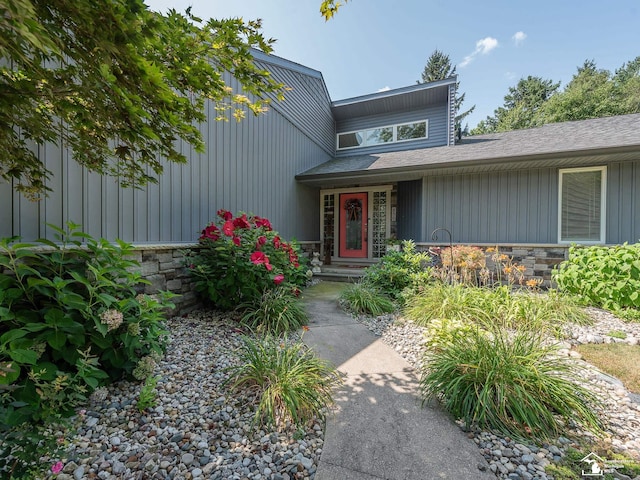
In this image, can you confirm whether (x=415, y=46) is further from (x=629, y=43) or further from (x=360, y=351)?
(x=360, y=351)

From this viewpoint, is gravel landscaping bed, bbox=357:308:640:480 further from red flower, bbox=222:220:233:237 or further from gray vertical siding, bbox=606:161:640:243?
gray vertical siding, bbox=606:161:640:243

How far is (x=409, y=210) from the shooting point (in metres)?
7.26

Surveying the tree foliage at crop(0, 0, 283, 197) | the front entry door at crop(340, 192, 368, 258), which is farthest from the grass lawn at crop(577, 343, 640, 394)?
the front entry door at crop(340, 192, 368, 258)

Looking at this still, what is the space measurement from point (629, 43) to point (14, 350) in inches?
866

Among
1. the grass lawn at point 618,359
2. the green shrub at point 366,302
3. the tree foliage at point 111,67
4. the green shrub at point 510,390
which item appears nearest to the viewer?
the tree foliage at point 111,67

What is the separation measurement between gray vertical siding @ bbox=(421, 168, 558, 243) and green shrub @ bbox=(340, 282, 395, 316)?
2868 millimetres

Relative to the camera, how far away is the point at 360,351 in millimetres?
2828

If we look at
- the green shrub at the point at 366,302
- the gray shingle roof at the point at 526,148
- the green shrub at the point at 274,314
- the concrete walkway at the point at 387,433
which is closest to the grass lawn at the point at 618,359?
the concrete walkway at the point at 387,433

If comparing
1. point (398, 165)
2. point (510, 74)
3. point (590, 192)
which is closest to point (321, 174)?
point (398, 165)

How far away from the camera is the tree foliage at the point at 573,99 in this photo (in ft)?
52.3

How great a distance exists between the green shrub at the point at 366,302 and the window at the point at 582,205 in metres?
4.31

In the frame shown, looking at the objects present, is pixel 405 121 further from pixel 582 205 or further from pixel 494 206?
pixel 582 205

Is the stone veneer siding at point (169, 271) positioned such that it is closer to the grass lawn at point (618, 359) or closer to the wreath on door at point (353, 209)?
the grass lawn at point (618, 359)

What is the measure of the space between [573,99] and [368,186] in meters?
17.2
